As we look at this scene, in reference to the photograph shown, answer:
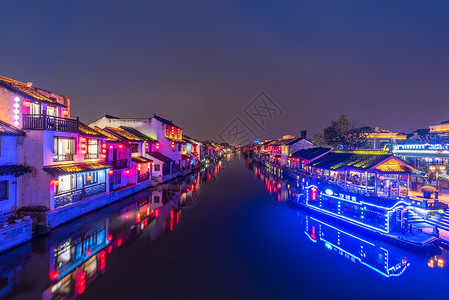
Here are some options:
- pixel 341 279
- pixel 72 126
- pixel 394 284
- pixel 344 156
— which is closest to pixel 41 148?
pixel 72 126

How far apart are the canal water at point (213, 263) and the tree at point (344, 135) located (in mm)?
35214

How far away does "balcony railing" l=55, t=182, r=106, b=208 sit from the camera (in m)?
17.1

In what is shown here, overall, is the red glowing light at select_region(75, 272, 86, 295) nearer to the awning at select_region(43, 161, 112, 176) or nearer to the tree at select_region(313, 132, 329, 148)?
the awning at select_region(43, 161, 112, 176)

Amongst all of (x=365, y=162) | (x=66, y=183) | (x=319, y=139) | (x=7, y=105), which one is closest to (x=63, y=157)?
(x=66, y=183)

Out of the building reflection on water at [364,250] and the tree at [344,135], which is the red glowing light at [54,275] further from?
the tree at [344,135]

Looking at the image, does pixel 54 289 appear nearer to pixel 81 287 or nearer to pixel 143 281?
pixel 81 287

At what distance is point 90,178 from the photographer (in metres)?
22.1

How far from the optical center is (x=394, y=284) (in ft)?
34.8

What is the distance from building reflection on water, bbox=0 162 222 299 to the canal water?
0.17 feet

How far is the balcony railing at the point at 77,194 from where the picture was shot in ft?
56.2

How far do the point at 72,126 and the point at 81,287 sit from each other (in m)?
14.3

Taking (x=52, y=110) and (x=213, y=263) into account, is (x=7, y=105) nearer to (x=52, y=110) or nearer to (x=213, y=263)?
(x=52, y=110)

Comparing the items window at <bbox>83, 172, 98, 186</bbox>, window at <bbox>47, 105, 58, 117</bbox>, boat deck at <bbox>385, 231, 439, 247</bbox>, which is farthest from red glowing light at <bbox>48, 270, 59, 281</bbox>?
boat deck at <bbox>385, 231, 439, 247</bbox>

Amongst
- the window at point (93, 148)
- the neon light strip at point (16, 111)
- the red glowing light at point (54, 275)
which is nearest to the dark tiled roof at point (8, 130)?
the neon light strip at point (16, 111)
